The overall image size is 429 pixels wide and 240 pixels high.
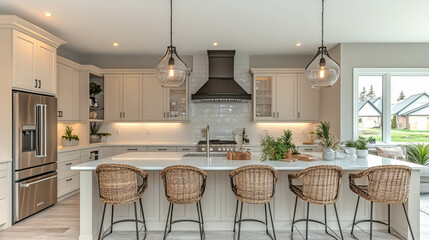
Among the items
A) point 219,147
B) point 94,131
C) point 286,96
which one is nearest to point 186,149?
point 219,147

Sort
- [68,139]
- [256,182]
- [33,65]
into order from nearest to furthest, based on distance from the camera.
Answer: [256,182], [33,65], [68,139]

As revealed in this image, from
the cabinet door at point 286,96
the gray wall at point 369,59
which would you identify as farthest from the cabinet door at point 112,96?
the gray wall at point 369,59

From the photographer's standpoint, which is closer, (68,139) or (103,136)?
(68,139)

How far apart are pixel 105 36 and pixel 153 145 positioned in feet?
7.48

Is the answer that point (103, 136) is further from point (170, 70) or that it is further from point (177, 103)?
point (170, 70)

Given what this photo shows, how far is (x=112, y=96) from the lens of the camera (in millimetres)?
5660

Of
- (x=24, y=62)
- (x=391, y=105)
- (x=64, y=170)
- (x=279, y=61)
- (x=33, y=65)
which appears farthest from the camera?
(x=279, y=61)

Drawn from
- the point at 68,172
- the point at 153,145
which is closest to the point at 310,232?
the point at 153,145

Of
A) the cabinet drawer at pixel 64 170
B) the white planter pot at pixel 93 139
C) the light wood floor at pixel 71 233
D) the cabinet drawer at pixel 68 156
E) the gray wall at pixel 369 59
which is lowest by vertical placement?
the light wood floor at pixel 71 233

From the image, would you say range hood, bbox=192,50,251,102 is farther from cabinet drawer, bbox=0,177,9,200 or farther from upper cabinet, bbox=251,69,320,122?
cabinet drawer, bbox=0,177,9,200

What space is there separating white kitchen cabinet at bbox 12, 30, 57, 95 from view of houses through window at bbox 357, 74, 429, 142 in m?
5.53

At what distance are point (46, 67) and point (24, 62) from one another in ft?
1.36

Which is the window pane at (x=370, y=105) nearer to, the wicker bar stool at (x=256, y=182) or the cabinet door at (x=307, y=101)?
the cabinet door at (x=307, y=101)

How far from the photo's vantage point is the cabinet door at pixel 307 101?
561cm
